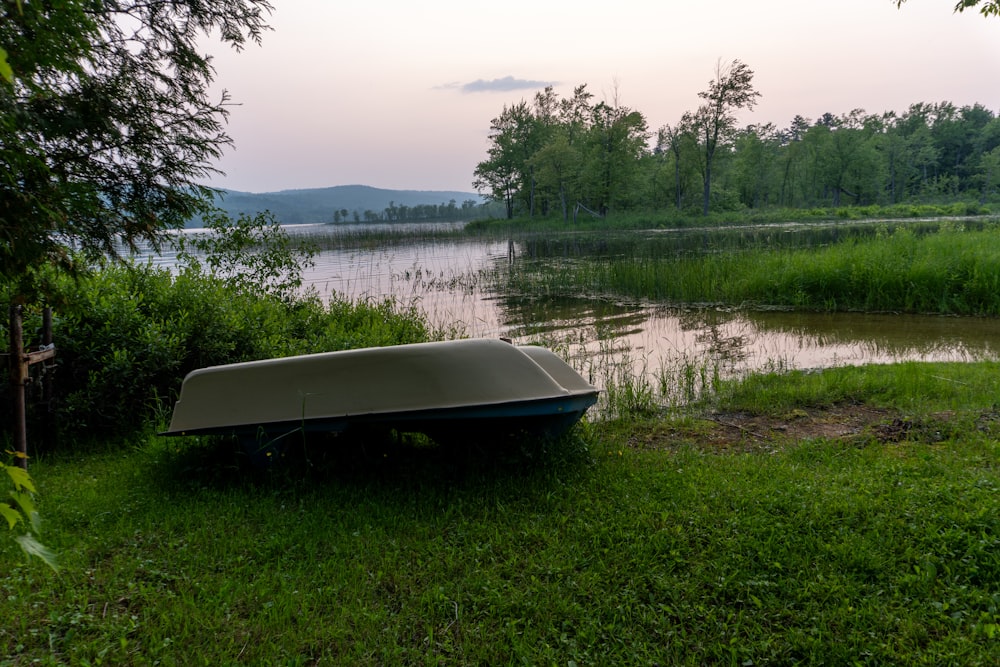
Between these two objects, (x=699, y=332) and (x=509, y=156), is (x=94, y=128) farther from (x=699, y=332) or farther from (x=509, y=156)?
(x=509, y=156)

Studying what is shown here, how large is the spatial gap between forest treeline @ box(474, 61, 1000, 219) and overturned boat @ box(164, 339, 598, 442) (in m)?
51.8

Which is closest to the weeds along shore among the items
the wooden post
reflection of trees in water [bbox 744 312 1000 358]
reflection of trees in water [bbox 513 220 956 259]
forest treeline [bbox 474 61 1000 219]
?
the wooden post

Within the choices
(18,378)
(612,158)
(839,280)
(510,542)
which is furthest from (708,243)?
(612,158)

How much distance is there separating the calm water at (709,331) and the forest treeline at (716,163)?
43.1m

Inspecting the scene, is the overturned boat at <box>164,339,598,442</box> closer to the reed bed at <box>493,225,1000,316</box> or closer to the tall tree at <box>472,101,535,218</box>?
the reed bed at <box>493,225,1000,316</box>

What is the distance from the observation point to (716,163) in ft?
191

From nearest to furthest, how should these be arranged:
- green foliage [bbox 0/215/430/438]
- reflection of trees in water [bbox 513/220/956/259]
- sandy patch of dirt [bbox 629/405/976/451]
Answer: sandy patch of dirt [bbox 629/405/976/451], green foliage [bbox 0/215/430/438], reflection of trees in water [bbox 513/220/956/259]

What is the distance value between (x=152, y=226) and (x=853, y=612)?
14.7 ft

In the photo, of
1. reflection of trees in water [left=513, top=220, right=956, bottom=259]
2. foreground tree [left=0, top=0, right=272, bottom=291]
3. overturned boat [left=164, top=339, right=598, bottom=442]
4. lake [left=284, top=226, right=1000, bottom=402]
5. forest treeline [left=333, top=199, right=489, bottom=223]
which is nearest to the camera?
foreground tree [left=0, top=0, right=272, bottom=291]

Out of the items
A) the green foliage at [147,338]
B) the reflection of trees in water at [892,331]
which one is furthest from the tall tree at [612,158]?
the green foliage at [147,338]

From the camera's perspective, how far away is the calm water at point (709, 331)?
7.94 meters

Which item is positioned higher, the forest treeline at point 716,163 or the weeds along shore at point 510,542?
the forest treeline at point 716,163

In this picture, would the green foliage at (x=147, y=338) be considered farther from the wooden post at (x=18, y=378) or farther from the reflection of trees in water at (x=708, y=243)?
the reflection of trees in water at (x=708, y=243)

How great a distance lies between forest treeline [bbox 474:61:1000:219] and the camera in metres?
54.9
